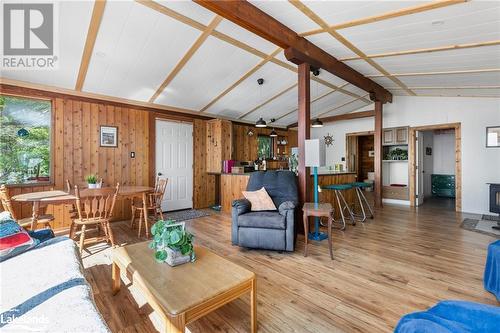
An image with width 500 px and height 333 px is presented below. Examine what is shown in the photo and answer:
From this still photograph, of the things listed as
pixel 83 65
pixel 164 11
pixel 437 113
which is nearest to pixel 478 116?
pixel 437 113

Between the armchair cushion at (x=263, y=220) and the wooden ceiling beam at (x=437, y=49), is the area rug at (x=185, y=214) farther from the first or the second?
the wooden ceiling beam at (x=437, y=49)

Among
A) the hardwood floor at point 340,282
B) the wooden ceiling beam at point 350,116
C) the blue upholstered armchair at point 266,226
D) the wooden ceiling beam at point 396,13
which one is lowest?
the hardwood floor at point 340,282

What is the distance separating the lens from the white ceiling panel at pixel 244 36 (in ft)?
10.3

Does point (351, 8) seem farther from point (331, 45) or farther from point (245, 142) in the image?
point (245, 142)

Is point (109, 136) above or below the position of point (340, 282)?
above

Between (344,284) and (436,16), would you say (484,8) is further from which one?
(344,284)

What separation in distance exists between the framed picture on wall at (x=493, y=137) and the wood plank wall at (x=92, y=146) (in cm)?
704

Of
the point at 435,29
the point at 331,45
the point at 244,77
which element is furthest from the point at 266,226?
the point at 435,29

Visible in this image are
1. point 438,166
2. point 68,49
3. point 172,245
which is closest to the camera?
point 172,245

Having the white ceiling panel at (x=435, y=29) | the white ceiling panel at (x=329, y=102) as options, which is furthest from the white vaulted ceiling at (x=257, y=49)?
the white ceiling panel at (x=329, y=102)

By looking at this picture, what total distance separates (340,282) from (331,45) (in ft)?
10.9

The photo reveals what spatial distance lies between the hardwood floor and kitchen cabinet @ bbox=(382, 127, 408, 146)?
3366 mm

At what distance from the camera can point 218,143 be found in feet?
20.2

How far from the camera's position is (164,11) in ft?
9.07
